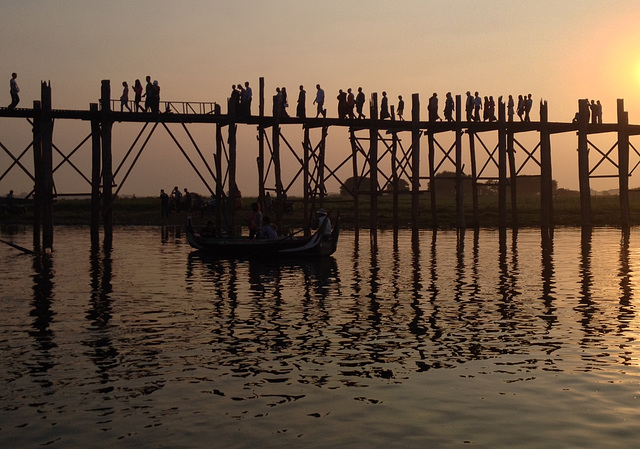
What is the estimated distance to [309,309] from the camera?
1889cm

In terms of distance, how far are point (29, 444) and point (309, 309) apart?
33.0 ft

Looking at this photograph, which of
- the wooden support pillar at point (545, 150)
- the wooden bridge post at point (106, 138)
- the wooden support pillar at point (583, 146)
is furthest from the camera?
the wooden support pillar at point (583, 146)

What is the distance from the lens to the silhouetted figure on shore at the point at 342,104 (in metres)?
41.0

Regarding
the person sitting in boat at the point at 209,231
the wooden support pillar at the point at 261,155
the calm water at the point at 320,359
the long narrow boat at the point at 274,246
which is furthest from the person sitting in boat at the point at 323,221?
the wooden support pillar at the point at 261,155

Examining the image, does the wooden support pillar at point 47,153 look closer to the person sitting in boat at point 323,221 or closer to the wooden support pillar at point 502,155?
the person sitting in boat at point 323,221

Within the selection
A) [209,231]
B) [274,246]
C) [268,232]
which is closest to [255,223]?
[268,232]

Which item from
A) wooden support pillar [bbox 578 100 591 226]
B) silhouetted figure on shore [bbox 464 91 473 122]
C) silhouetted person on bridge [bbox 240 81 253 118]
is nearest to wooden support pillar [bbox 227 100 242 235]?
silhouetted person on bridge [bbox 240 81 253 118]

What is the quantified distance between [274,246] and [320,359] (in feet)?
58.2

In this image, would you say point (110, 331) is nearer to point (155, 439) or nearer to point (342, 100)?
point (155, 439)

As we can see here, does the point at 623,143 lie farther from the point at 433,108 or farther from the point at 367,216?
the point at 367,216

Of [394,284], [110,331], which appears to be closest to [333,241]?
[394,284]

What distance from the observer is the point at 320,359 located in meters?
13.4

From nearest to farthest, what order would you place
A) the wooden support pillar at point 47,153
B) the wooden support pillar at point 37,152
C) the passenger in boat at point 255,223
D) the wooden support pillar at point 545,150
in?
the passenger in boat at point 255,223 → the wooden support pillar at point 47,153 → the wooden support pillar at point 37,152 → the wooden support pillar at point 545,150

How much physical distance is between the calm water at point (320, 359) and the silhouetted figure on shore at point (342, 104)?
1541cm
